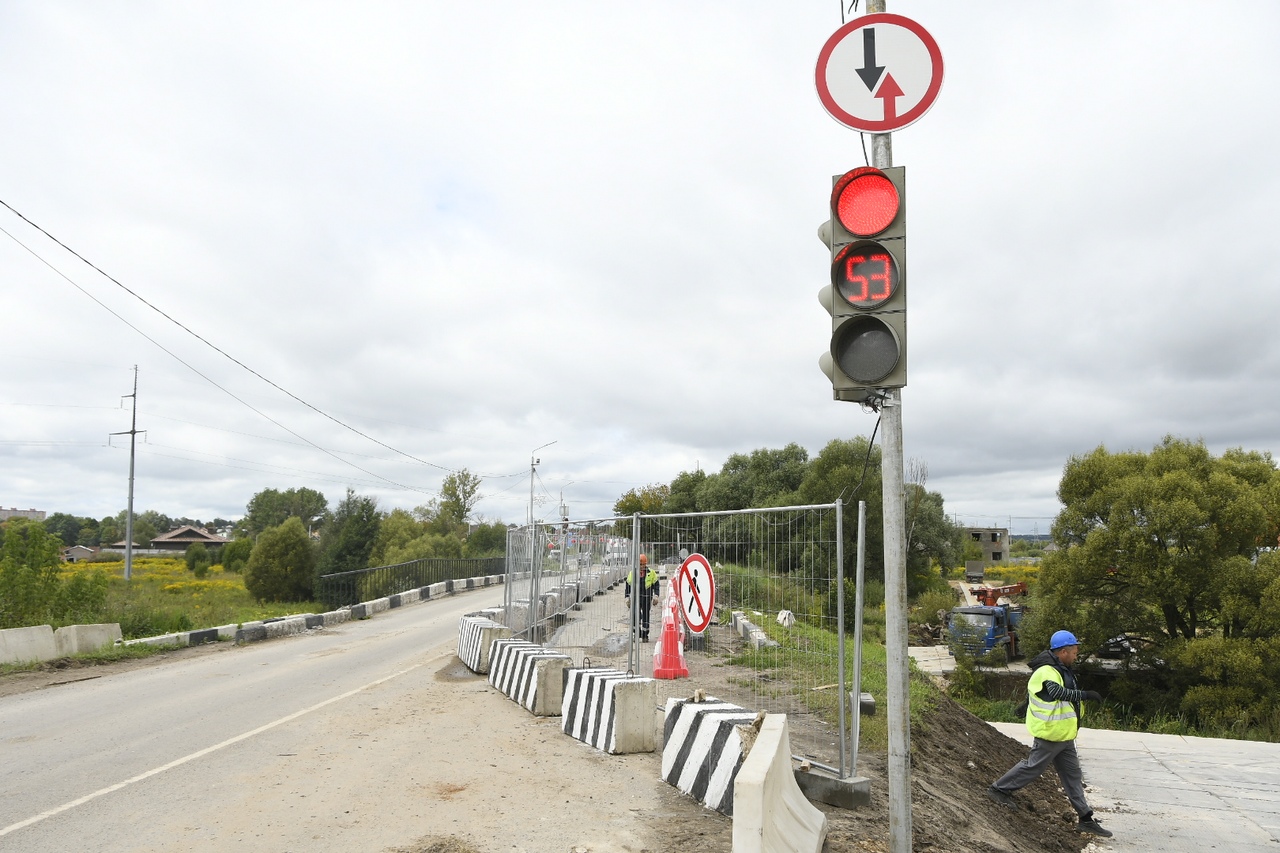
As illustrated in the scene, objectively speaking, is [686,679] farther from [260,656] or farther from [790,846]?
[260,656]

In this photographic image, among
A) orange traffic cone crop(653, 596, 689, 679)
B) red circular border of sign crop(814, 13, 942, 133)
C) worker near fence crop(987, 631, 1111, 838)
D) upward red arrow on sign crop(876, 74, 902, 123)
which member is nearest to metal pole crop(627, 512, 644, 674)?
orange traffic cone crop(653, 596, 689, 679)

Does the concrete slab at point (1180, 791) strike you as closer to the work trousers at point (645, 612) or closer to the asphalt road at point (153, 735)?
the work trousers at point (645, 612)

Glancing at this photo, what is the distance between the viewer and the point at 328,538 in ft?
166

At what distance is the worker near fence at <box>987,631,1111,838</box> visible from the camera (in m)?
7.93

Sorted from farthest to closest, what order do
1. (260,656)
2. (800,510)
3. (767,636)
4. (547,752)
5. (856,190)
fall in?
(260,656) → (547,752) → (767,636) → (800,510) → (856,190)

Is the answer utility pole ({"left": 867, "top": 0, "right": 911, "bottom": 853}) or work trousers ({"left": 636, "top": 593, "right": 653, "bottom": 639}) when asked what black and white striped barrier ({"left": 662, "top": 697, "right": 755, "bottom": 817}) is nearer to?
utility pole ({"left": 867, "top": 0, "right": 911, "bottom": 853})

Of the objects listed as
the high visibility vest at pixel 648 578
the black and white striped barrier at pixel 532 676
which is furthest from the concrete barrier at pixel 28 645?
the high visibility vest at pixel 648 578

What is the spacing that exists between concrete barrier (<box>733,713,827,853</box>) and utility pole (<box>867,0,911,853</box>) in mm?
536

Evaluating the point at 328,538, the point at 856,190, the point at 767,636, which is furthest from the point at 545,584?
the point at 328,538

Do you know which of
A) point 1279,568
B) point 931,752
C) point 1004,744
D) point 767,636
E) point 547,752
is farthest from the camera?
point 1279,568

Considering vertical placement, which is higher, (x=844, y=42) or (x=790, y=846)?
(x=844, y=42)

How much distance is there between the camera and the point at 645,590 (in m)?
9.40

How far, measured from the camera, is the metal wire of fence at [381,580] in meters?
38.3

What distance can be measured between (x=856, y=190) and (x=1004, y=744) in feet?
37.7
